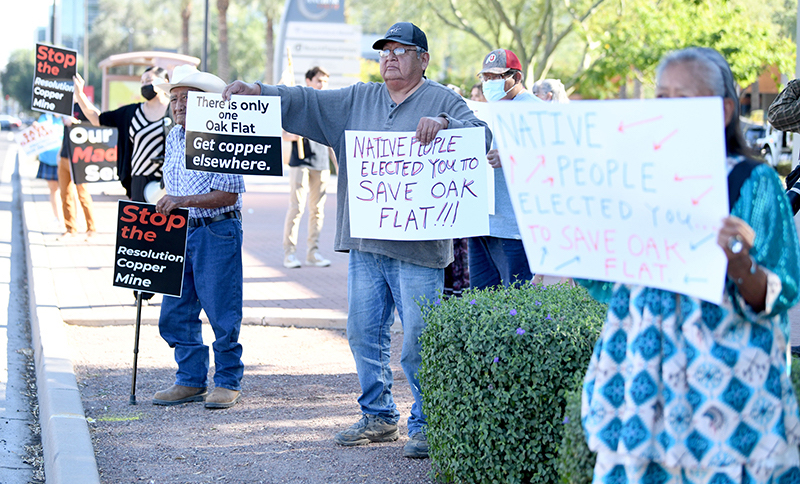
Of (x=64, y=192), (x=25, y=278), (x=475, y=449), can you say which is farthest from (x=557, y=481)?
(x=64, y=192)

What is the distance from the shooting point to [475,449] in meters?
3.75

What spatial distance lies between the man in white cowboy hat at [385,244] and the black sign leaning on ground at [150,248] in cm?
112

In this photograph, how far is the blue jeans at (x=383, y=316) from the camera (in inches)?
169

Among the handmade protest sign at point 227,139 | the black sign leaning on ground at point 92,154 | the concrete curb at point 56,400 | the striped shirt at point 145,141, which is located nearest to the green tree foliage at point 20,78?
the black sign leaning on ground at point 92,154

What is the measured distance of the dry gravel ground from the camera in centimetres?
432

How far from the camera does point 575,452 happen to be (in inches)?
111

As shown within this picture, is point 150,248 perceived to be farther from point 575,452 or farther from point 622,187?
point 622,187

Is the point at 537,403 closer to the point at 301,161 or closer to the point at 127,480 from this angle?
the point at 127,480

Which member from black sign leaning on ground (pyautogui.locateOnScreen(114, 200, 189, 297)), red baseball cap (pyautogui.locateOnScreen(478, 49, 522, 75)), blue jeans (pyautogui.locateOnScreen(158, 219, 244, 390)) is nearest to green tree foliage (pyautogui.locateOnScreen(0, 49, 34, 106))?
black sign leaning on ground (pyautogui.locateOnScreen(114, 200, 189, 297))

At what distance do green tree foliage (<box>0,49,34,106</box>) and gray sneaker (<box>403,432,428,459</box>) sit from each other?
9249 centimetres

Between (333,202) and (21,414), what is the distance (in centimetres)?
1440

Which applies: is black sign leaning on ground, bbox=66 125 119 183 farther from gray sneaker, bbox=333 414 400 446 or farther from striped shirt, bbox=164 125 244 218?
gray sneaker, bbox=333 414 400 446

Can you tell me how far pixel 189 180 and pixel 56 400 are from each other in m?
1.49

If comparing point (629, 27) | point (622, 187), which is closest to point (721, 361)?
point (622, 187)
